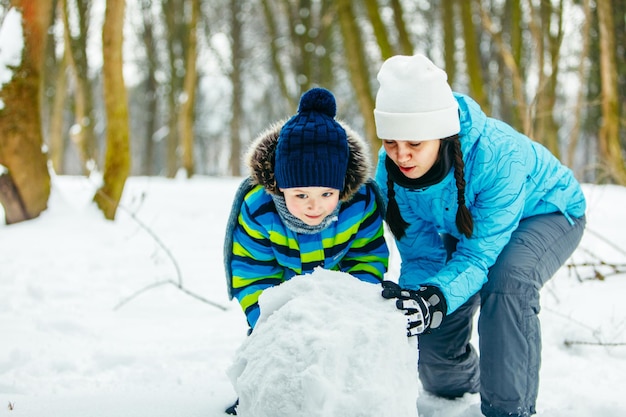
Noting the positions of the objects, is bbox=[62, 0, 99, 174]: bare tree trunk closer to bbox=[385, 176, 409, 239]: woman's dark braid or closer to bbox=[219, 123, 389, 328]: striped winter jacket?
bbox=[219, 123, 389, 328]: striped winter jacket

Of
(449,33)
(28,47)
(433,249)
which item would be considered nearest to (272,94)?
(449,33)

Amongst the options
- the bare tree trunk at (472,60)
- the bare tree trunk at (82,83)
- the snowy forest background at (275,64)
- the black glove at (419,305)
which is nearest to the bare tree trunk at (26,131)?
the snowy forest background at (275,64)

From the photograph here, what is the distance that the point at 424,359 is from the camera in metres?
2.31

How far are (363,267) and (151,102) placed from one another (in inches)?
590

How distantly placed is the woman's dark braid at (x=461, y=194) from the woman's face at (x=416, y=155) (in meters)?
0.07

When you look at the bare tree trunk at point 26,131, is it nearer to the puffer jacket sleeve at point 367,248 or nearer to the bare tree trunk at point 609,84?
the puffer jacket sleeve at point 367,248

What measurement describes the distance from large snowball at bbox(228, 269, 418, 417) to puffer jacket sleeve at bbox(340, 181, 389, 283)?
0.38 m

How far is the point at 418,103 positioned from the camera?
1.92 m

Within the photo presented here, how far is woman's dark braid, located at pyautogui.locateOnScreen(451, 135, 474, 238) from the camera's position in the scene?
192 cm

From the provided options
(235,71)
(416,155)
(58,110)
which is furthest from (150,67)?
(416,155)

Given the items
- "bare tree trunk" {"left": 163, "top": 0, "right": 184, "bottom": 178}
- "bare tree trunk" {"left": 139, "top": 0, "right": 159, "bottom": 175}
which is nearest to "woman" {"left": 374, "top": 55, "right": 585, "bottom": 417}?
"bare tree trunk" {"left": 163, "top": 0, "right": 184, "bottom": 178}

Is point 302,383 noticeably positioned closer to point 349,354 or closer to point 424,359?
point 349,354

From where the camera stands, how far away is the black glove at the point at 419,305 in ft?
5.47

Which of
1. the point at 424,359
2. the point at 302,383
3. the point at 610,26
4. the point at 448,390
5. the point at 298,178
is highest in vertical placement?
the point at 610,26
